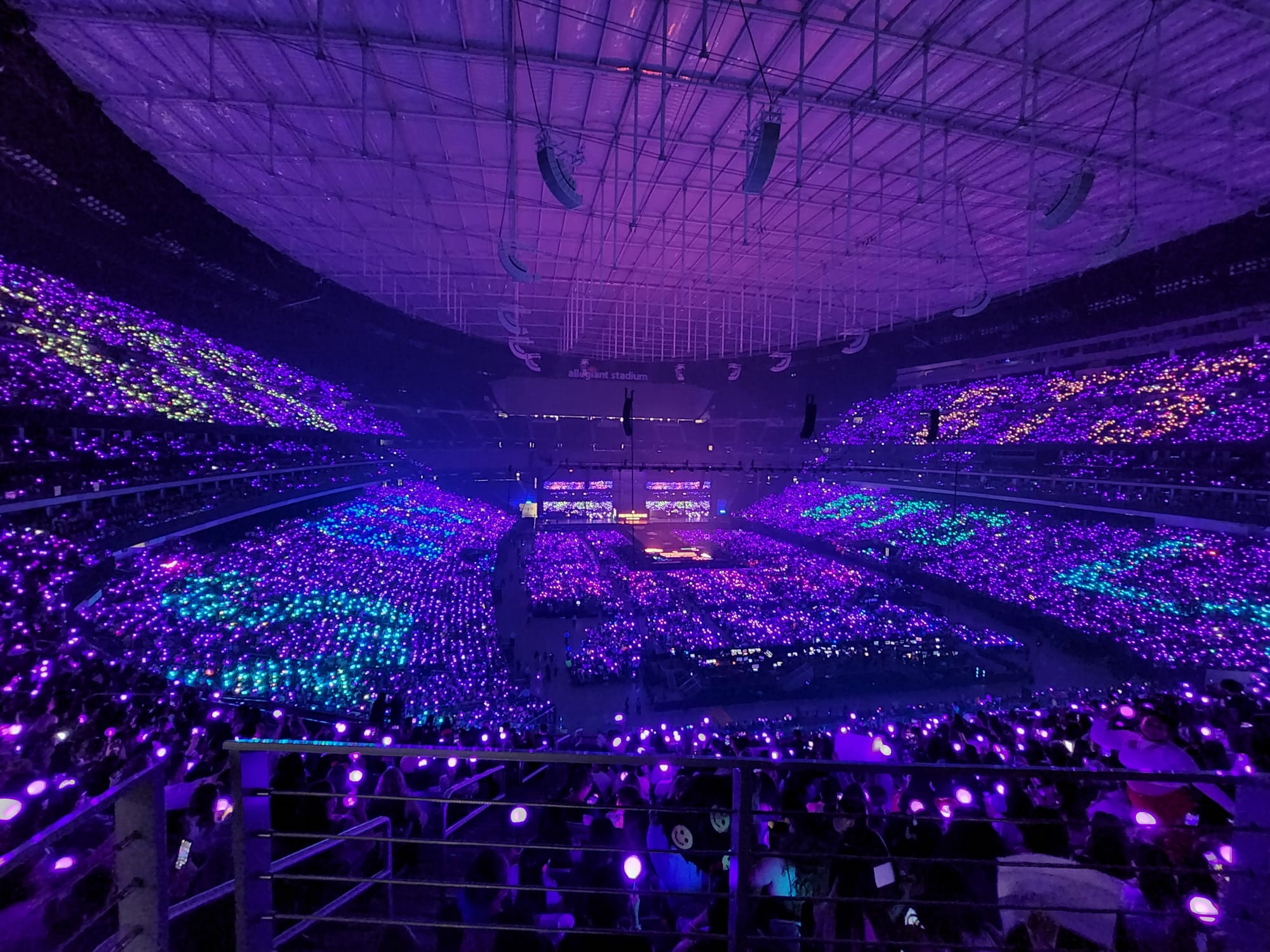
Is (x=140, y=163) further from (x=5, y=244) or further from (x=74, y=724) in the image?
(x=74, y=724)

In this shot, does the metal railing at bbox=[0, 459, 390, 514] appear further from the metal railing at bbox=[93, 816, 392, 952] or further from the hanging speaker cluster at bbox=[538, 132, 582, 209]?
the metal railing at bbox=[93, 816, 392, 952]

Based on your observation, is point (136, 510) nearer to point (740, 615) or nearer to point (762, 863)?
point (762, 863)

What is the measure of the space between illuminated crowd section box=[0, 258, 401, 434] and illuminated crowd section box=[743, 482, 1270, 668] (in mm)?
19615

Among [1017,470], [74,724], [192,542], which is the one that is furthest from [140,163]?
[1017,470]

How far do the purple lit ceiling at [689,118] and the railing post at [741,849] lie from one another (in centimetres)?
641

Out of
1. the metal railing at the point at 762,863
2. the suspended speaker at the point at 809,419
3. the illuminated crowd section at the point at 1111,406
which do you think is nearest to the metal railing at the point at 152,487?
the metal railing at the point at 762,863

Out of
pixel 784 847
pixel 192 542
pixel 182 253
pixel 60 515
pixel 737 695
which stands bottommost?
pixel 737 695

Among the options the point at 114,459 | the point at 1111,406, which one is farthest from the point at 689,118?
the point at 1111,406

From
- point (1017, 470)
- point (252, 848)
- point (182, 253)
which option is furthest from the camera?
point (1017, 470)

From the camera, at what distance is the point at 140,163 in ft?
29.6

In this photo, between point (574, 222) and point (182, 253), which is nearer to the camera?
point (182, 253)

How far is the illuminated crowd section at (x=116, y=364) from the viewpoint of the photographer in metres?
9.02

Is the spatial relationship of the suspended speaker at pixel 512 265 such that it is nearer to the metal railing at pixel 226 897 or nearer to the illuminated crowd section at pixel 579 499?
the metal railing at pixel 226 897

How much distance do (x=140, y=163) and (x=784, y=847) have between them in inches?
501
